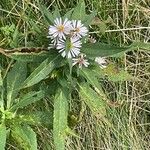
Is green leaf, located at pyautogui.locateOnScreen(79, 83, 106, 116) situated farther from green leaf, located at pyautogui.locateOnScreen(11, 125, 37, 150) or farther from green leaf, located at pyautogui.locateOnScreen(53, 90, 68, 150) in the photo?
green leaf, located at pyautogui.locateOnScreen(11, 125, 37, 150)

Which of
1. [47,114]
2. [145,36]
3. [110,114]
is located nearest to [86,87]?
[47,114]

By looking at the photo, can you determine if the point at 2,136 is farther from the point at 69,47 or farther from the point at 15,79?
the point at 69,47

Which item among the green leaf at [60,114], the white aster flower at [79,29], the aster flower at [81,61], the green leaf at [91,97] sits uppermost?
the white aster flower at [79,29]

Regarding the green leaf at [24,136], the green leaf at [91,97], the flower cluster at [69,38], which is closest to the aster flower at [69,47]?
the flower cluster at [69,38]

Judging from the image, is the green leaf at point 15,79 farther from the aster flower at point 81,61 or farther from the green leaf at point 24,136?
the aster flower at point 81,61

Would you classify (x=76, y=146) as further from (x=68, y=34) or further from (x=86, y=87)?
(x=68, y=34)

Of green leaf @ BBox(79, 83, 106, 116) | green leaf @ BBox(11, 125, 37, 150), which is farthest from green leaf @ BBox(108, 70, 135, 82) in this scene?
green leaf @ BBox(11, 125, 37, 150)
